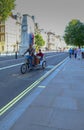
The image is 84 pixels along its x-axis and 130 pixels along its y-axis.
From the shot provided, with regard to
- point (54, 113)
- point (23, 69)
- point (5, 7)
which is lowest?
point (54, 113)

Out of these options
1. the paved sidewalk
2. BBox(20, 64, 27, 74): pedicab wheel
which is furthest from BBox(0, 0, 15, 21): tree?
the paved sidewalk

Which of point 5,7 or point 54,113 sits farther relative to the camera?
point 5,7

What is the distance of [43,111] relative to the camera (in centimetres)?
576

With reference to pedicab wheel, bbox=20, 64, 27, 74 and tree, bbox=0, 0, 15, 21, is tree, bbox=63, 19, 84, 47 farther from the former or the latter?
pedicab wheel, bbox=20, 64, 27, 74

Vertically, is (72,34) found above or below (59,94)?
above

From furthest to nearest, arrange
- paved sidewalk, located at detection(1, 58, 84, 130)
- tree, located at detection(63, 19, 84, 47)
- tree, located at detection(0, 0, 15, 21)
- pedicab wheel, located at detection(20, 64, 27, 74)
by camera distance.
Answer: tree, located at detection(63, 19, 84, 47) → tree, located at detection(0, 0, 15, 21) → pedicab wheel, located at detection(20, 64, 27, 74) → paved sidewalk, located at detection(1, 58, 84, 130)

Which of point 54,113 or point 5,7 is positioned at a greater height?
point 5,7

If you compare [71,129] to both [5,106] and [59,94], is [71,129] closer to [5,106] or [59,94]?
[5,106]

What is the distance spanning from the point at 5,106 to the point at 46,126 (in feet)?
6.28

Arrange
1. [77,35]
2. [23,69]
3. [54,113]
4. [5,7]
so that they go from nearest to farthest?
[54,113] < [23,69] < [5,7] < [77,35]

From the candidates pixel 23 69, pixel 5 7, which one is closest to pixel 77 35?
pixel 5 7

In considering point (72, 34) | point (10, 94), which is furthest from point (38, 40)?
point (10, 94)

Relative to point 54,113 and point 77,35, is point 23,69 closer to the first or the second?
point 54,113

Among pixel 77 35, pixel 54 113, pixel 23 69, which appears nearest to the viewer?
pixel 54 113
